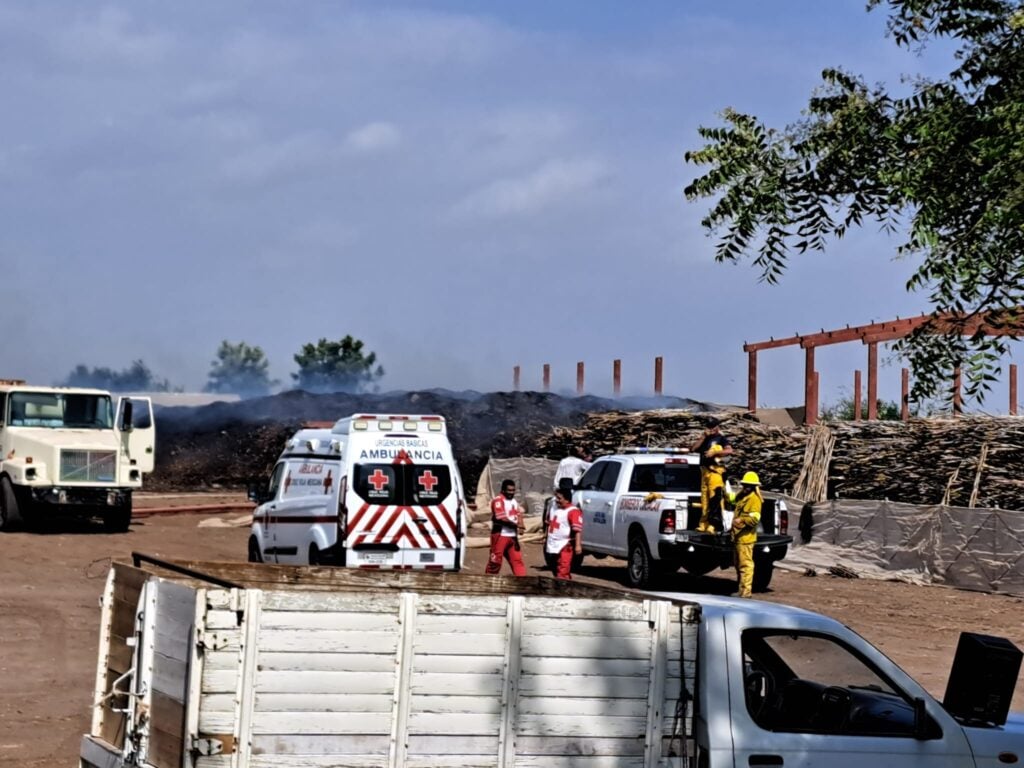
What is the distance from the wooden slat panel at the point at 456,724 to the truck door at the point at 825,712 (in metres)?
1.06

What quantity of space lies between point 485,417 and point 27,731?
3742 centimetres

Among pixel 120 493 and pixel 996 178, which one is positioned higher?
pixel 996 178

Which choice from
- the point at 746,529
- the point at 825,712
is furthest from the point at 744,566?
the point at 825,712

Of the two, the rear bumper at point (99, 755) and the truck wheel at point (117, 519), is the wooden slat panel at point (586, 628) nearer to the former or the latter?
the rear bumper at point (99, 755)

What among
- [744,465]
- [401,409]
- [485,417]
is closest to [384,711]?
[744,465]

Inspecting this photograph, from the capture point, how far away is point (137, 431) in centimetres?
2925

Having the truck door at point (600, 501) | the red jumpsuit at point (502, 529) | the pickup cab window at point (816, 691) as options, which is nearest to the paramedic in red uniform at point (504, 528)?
the red jumpsuit at point (502, 529)

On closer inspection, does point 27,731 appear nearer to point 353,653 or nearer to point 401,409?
point 353,653

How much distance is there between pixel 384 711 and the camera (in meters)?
6.29

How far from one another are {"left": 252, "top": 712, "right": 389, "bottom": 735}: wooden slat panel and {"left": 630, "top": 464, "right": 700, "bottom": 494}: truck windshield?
52.4 ft

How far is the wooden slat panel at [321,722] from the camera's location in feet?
20.1

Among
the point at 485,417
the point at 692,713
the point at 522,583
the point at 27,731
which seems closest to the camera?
the point at 692,713

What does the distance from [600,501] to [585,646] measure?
1709 cm

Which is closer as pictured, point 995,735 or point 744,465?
point 995,735
